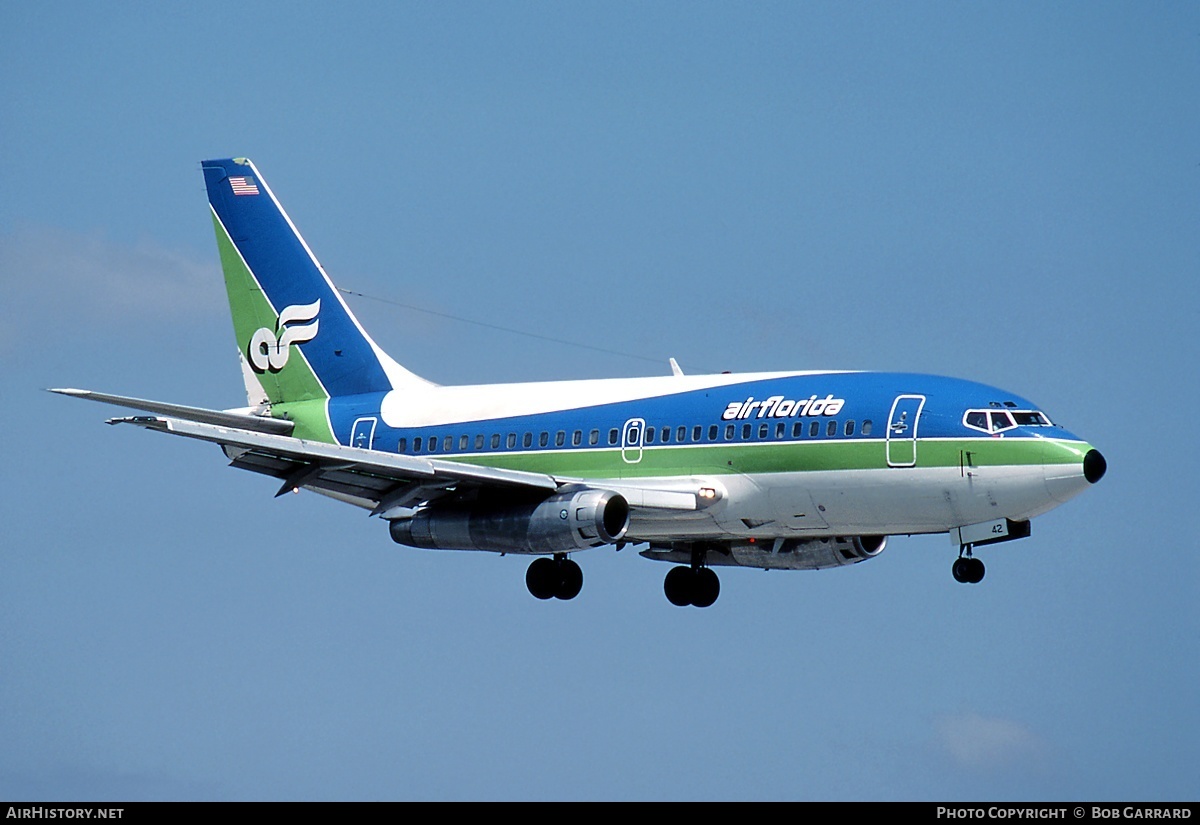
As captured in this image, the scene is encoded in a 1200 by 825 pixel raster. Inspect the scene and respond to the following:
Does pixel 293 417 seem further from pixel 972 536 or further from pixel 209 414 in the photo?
pixel 972 536

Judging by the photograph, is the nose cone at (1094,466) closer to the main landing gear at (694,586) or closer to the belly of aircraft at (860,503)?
the belly of aircraft at (860,503)

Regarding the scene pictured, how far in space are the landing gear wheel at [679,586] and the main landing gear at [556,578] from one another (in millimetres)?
3824

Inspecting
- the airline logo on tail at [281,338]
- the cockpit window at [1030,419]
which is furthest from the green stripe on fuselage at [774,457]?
the airline logo on tail at [281,338]

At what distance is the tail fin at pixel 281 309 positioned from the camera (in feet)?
206

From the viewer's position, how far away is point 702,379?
181 feet

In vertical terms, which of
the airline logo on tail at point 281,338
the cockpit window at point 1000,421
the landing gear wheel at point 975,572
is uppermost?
the airline logo on tail at point 281,338

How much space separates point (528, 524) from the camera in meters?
53.3

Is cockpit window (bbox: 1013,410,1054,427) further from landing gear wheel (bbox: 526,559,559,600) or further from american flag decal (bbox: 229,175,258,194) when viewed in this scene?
american flag decal (bbox: 229,175,258,194)

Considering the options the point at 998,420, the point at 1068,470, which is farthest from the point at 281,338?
the point at 1068,470

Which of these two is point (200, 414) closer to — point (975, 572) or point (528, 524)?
point (528, 524)

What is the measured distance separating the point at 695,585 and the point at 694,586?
0.05m
